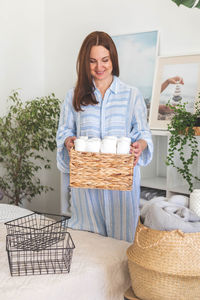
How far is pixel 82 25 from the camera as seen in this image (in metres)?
3.30

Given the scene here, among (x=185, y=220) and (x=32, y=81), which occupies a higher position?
(x=32, y=81)

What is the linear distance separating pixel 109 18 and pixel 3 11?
2.93 ft

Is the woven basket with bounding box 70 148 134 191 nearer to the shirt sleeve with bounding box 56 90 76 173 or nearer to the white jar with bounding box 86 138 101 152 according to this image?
the white jar with bounding box 86 138 101 152

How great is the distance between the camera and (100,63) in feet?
5.96

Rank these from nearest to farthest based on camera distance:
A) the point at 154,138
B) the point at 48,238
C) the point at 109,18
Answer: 1. the point at 48,238
2. the point at 154,138
3. the point at 109,18

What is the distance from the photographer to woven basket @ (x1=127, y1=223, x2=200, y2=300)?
3.43 ft

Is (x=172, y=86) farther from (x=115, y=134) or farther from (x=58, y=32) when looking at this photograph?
(x=58, y=32)

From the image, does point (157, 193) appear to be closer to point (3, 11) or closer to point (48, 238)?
point (48, 238)

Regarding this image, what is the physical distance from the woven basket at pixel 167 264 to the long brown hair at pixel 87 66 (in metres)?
0.90

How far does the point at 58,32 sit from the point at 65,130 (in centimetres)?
185

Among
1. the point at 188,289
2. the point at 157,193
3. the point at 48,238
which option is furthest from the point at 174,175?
the point at 188,289

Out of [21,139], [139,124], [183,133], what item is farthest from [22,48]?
[139,124]

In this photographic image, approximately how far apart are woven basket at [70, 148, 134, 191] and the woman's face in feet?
1.55

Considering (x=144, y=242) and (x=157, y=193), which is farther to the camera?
(x=157, y=193)
